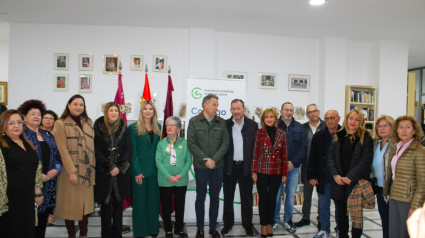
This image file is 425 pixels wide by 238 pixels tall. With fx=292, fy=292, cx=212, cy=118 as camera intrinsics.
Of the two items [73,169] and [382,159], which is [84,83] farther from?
[382,159]

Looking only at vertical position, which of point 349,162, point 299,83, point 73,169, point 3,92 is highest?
point 299,83

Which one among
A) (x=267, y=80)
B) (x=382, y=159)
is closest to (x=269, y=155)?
(x=382, y=159)

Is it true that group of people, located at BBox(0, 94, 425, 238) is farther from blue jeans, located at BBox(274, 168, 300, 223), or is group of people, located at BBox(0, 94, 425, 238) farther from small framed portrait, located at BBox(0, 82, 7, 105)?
small framed portrait, located at BBox(0, 82, 7, 105)

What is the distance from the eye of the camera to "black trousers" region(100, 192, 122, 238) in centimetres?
295

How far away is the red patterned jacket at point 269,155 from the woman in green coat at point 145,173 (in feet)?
3.71

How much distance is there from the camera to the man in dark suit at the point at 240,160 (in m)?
3.39

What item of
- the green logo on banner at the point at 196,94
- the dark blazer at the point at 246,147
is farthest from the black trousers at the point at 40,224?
the green logo on banner at the point at 196,94

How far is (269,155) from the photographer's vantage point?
10.6ft

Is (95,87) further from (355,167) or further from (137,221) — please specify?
(355,167)

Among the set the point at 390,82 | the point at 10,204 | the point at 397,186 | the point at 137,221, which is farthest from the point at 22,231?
the point at 390,82

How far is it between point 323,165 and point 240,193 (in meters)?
1.00

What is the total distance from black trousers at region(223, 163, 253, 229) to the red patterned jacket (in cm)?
18

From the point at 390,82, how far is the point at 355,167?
14.1 ft

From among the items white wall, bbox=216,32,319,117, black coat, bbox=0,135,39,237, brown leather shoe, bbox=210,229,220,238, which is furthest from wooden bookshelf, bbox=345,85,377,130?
black coat, bbox=0,135,39,237
